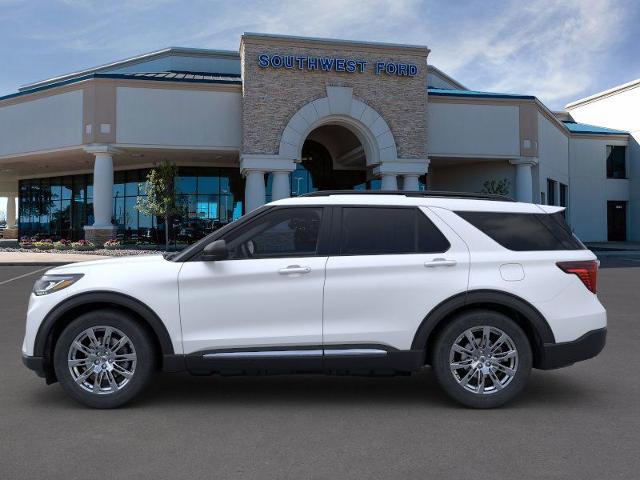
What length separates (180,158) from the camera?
32.3 metres

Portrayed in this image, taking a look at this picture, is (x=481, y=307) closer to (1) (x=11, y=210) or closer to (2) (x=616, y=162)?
(2) (x=616, y=162)

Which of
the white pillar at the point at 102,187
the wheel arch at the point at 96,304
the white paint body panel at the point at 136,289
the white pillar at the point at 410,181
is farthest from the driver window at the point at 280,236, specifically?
the white pillar at the point at 102,187

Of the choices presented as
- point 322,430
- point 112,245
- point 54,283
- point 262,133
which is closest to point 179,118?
point 262,133

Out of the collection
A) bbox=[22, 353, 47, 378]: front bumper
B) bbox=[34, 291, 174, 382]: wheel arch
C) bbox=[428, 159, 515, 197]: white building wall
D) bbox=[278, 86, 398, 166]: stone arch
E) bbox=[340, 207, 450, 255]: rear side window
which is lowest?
bbox=[22, 353, 47, 378]: front bumper

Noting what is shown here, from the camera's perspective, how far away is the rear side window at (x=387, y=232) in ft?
16.1

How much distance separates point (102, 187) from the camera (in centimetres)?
2838

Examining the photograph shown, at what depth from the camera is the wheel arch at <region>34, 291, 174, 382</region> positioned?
15.5ft

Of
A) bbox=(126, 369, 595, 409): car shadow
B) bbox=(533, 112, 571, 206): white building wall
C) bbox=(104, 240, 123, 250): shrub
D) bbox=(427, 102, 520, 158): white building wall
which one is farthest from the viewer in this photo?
bbox=(533, 112, 571, 206): white building wall

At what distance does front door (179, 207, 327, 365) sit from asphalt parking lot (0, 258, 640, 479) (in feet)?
1.82

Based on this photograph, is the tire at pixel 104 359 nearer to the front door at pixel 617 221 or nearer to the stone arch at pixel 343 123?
the stone arch at pixel 343 123

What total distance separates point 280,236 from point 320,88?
23376mm

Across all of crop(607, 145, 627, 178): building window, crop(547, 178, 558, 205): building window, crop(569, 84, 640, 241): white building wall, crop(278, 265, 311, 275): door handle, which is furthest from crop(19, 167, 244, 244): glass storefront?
crop(569, 84, 640, 241): white building wall

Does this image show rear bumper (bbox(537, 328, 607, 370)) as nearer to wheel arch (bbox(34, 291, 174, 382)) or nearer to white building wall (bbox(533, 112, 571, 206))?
wheel arch (bbox(34, 291, 174, 382))

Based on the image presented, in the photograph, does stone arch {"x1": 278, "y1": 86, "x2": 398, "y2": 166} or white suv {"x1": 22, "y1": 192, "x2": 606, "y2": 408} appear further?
stone arch {"x1": 278, "y1": 86, "x2": 398, "y2": 166}
